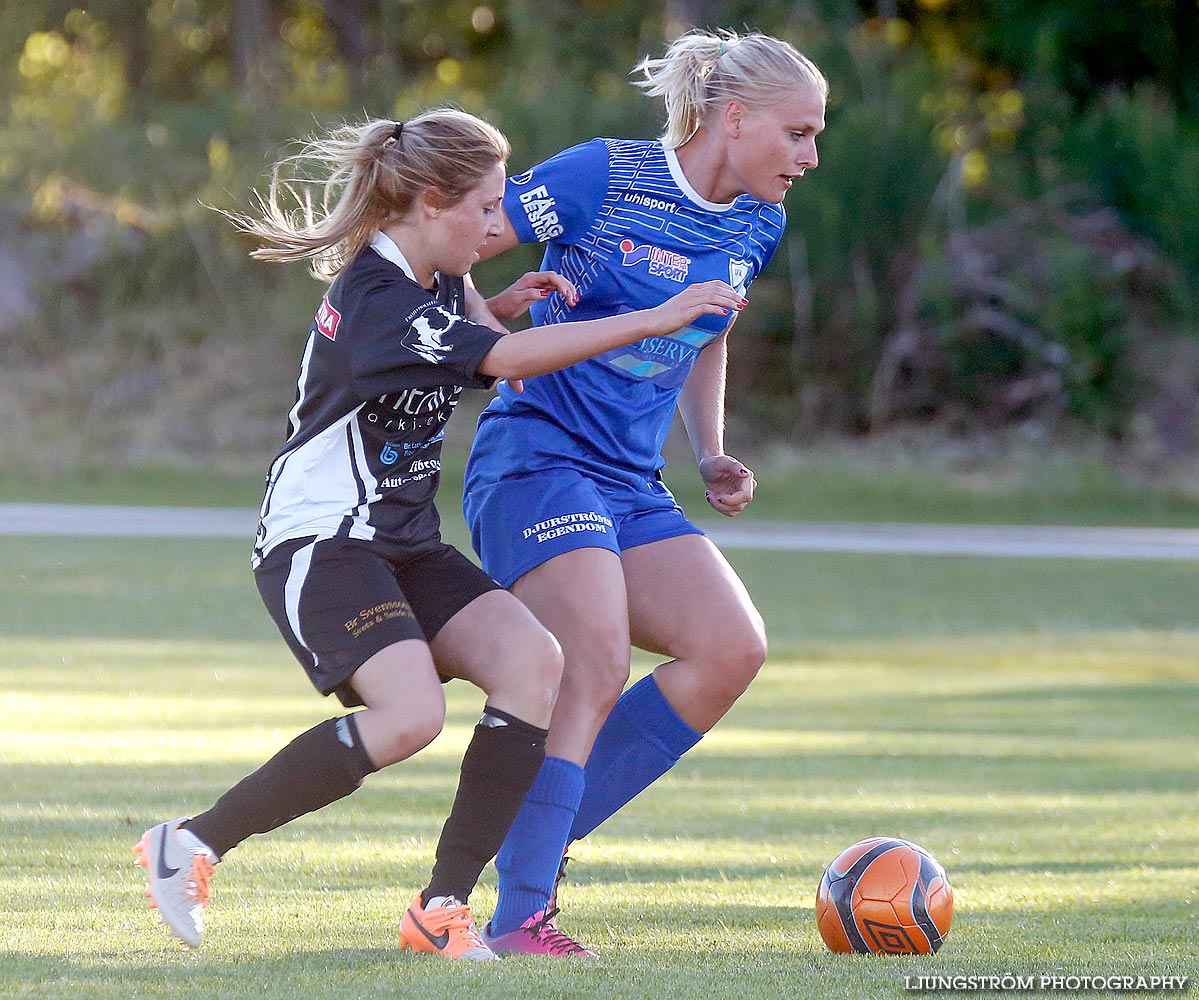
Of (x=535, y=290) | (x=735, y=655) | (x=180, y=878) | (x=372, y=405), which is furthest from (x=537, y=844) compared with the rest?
(x=535, y=290)

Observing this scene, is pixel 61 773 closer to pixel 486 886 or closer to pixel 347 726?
pixel 486 886

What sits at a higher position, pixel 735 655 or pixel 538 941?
pixel 735 655

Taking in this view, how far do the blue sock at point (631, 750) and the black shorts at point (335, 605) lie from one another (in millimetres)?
748

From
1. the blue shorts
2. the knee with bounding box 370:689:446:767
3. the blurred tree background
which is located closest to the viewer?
the knee with bounding box 370:689:446:767

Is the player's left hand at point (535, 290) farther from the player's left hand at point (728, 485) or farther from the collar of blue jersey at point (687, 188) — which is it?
the player's left hand at point (728, 485)

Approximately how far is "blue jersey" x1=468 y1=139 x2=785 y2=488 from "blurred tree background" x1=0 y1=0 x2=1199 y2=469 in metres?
16.6

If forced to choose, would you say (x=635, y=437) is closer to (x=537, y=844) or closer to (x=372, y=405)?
(x=372, y=405)

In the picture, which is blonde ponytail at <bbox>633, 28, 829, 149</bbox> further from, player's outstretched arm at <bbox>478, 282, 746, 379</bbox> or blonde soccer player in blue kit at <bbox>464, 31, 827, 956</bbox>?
player's outstretched arm at <bbox>478, 282, 746, 379</bbox>

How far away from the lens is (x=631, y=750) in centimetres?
439

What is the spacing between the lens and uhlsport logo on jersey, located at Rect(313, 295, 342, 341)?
380cm

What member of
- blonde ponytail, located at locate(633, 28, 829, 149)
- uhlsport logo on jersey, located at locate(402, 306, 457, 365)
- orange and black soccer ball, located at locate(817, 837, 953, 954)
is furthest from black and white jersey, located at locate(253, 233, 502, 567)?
orange and black soccer ball, located at locate(817, 837, 953, 954)

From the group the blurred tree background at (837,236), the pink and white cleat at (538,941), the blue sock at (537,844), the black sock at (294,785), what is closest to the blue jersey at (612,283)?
the blue sock at (537,844)

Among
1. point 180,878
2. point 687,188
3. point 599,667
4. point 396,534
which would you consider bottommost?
point 180,878

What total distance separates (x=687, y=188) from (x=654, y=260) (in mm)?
211
